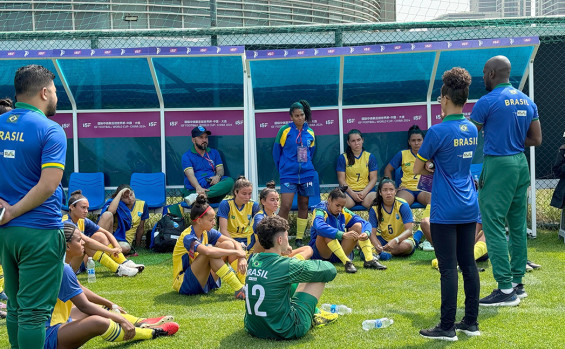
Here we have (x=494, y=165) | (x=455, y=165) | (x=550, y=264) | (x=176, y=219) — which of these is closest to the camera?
(x=455, y=165)

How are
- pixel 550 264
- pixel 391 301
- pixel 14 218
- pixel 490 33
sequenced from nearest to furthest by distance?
pixel 14 218, pixel 391 301, pixel 550 264, pixel 490 33

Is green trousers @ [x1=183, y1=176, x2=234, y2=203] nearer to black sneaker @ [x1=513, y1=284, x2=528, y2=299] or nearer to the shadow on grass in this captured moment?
the shadow on grass

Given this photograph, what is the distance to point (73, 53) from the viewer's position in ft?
28.6

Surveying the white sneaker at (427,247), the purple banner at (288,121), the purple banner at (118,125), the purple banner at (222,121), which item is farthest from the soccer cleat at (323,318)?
the purple banner at (118,125)

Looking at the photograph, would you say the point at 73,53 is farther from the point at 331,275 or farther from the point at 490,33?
the point at 490,33

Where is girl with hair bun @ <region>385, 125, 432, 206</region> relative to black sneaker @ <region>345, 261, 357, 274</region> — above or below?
above

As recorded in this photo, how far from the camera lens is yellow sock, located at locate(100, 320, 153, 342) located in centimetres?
413

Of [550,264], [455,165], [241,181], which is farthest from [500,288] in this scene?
[241,181]

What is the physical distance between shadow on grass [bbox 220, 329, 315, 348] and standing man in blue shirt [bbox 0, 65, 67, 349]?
4.69ft

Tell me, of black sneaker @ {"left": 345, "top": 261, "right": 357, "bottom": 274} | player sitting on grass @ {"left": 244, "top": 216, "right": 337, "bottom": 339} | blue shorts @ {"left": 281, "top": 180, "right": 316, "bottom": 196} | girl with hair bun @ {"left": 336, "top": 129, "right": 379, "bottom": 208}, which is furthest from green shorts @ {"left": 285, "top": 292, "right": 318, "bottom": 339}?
girl with hair bun @ {"left": 336, "top": 129, "right": 379, "bottom": 208}

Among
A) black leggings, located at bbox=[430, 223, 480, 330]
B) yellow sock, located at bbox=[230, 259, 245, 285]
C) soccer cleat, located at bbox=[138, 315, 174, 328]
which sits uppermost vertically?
black leggings, located at bbox=[430, 223, 480, 330]

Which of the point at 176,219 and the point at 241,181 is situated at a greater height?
the point at 241,181

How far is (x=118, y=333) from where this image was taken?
4.22m

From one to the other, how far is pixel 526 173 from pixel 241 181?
11.5 ft
